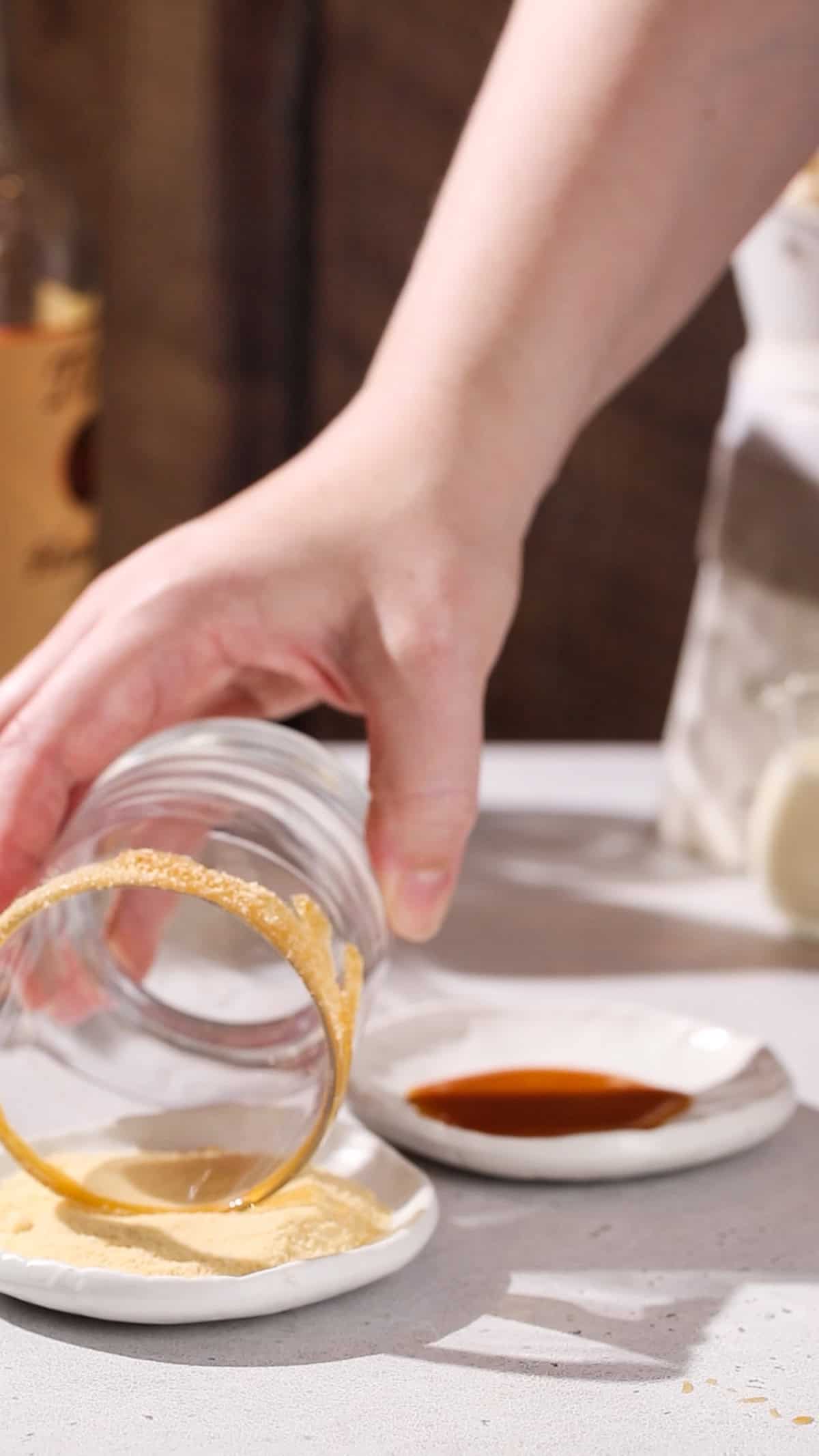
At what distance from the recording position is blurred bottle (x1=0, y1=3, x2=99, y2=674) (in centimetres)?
91

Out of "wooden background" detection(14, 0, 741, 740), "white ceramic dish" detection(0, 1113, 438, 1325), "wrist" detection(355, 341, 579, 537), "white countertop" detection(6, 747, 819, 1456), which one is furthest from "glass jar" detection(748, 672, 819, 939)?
"wooden background" detection(14, 0, 741, 740)

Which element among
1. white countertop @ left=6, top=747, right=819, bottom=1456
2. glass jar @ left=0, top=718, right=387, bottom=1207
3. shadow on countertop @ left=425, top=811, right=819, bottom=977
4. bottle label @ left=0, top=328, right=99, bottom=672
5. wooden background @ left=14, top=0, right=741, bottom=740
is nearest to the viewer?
white countertop @ left=6, top=747, right=819, bottom=1456

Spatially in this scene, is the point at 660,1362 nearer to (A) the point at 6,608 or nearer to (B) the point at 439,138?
(A) the point at 6,608

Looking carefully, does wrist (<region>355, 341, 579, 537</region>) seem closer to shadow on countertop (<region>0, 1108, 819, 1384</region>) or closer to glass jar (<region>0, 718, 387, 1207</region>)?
glass jar (<region>0, 718, 387, 1207</region>)

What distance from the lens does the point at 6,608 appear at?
94 centimetres

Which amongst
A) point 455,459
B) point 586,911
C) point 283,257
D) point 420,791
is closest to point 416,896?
point 420,791

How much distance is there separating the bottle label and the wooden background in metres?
0.46

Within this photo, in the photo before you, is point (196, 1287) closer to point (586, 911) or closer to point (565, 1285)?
point (565, 1285)

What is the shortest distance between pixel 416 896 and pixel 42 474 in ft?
1.36

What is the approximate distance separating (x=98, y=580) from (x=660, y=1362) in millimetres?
313

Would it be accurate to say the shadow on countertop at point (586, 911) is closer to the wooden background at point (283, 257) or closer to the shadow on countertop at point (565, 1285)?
the shadow on countertop at point (565, 1285)

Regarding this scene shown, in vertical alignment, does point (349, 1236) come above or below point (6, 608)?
above

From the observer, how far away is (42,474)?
930 mm

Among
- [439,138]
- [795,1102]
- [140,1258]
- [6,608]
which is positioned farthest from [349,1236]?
[439,138]
